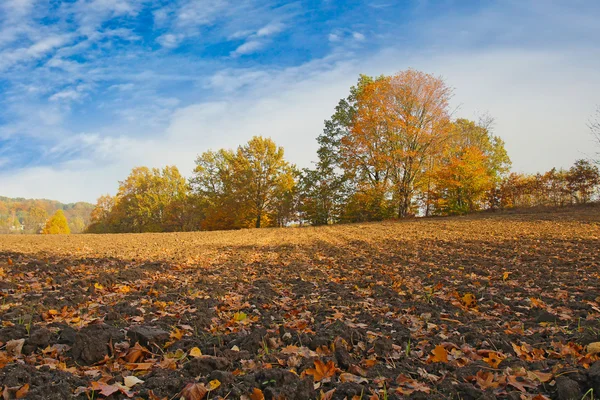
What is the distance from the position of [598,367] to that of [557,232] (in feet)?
39.7

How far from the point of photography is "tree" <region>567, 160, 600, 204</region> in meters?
22.7

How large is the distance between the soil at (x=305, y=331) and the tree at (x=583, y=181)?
20.0m

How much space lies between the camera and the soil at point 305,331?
2516 mm

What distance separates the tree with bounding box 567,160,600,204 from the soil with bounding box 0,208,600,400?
65.5 feet

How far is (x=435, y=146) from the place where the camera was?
27.1 meters

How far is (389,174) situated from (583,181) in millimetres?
12523

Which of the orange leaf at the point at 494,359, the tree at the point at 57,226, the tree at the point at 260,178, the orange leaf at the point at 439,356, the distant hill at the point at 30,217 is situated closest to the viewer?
the orange leaf at the point at 494,359

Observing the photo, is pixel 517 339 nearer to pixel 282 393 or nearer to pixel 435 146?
pixel 282 393

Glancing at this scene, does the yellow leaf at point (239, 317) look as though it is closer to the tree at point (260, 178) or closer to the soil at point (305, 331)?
the soil at point (305, 331)

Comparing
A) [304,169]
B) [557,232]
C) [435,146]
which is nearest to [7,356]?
[557,232]

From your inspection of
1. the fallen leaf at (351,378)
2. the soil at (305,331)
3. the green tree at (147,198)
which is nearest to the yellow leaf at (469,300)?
the soil at (305,331)

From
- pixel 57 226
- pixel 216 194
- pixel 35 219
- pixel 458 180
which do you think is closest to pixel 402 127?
pixel 458 180

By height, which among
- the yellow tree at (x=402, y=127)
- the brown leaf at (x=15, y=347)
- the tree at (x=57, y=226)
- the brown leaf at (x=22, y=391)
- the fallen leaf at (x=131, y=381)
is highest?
the yellow tree at (x=402, y=127)

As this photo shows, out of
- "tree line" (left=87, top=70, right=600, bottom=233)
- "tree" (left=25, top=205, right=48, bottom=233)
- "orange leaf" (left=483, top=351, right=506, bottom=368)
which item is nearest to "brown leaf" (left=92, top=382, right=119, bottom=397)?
"orange leaf" (left=483, top=351, right=506, bottom=368)
